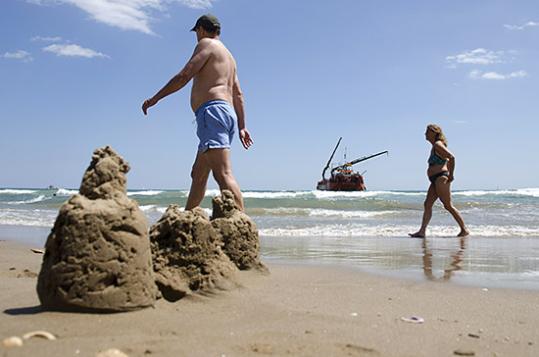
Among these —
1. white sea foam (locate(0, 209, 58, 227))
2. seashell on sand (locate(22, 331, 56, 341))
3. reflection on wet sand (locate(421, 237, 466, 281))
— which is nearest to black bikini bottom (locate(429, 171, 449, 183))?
reflection on wet sand (locate(421, 237, 466, 281))

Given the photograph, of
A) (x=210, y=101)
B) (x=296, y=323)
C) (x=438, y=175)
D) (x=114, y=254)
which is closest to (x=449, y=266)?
(x=210, y=101)

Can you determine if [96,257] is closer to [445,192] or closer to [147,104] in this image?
[147,104]

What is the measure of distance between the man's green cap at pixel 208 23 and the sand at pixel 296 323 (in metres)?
1.83

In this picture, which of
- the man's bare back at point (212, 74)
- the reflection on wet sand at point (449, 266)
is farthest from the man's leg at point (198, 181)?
the reflection on wet sand at point (449, 266)

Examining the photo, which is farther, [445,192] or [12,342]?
[445,192]

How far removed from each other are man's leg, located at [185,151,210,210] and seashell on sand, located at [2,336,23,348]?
216 centimetres

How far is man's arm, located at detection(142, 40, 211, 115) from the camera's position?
352 cm

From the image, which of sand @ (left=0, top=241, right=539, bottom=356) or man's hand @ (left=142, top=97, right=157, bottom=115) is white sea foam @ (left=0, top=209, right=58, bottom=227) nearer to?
man's hand @ (left=142, top=97, right=157, bottom=115)

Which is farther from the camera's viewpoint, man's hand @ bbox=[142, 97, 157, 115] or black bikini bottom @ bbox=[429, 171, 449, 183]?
black bikini bottom @ bbox=[429, 171, 449, 183]

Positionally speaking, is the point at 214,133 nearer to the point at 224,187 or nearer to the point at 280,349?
the point at 224,187

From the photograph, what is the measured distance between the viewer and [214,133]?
3.68m

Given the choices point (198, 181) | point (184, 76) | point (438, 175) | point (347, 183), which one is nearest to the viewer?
point (184, 76)

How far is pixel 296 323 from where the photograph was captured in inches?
82.3

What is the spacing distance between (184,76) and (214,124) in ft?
1.22
